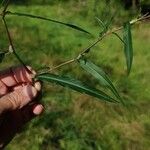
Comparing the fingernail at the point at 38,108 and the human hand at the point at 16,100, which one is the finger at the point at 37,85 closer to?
the human hand at the point at 16,100

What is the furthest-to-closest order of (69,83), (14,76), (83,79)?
(83,79), (14,76), (69,83)

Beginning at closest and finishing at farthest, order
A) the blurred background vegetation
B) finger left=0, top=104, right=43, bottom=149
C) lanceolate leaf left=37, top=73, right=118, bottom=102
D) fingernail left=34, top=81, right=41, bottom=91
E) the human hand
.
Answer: lanceolate leaf left=37, top=73, right=118, bottom=102, fingernail left=34, top=81, right=41, bottom=91, the human hand, finger left=0, top=104, right=43, bottom=149, the blurred background vegetation

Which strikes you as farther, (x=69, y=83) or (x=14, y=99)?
(x=14, y=99)

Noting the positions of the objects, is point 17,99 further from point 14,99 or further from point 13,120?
point 13,120

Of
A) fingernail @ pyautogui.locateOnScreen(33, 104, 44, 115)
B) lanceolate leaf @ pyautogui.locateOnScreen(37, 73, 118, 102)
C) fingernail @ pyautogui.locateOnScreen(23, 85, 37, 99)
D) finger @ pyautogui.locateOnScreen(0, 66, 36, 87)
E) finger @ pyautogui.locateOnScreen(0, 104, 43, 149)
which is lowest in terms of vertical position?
finger @ pyautogui.locateOnScreen(0, 104, 43, 149)

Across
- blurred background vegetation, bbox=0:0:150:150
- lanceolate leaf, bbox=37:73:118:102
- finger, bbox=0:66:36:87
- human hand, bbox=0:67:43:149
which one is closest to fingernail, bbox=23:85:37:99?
human hand, bbox=0:67:43:149

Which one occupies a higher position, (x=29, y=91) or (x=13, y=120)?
(x=29, y=91)

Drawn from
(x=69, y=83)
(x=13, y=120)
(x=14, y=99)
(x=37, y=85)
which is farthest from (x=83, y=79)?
(x=69, y=83)

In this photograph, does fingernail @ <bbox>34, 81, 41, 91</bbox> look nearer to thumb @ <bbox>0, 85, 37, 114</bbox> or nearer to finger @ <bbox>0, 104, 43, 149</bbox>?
thumb @ <bbox>0, 85, 37, 114</bbox>
